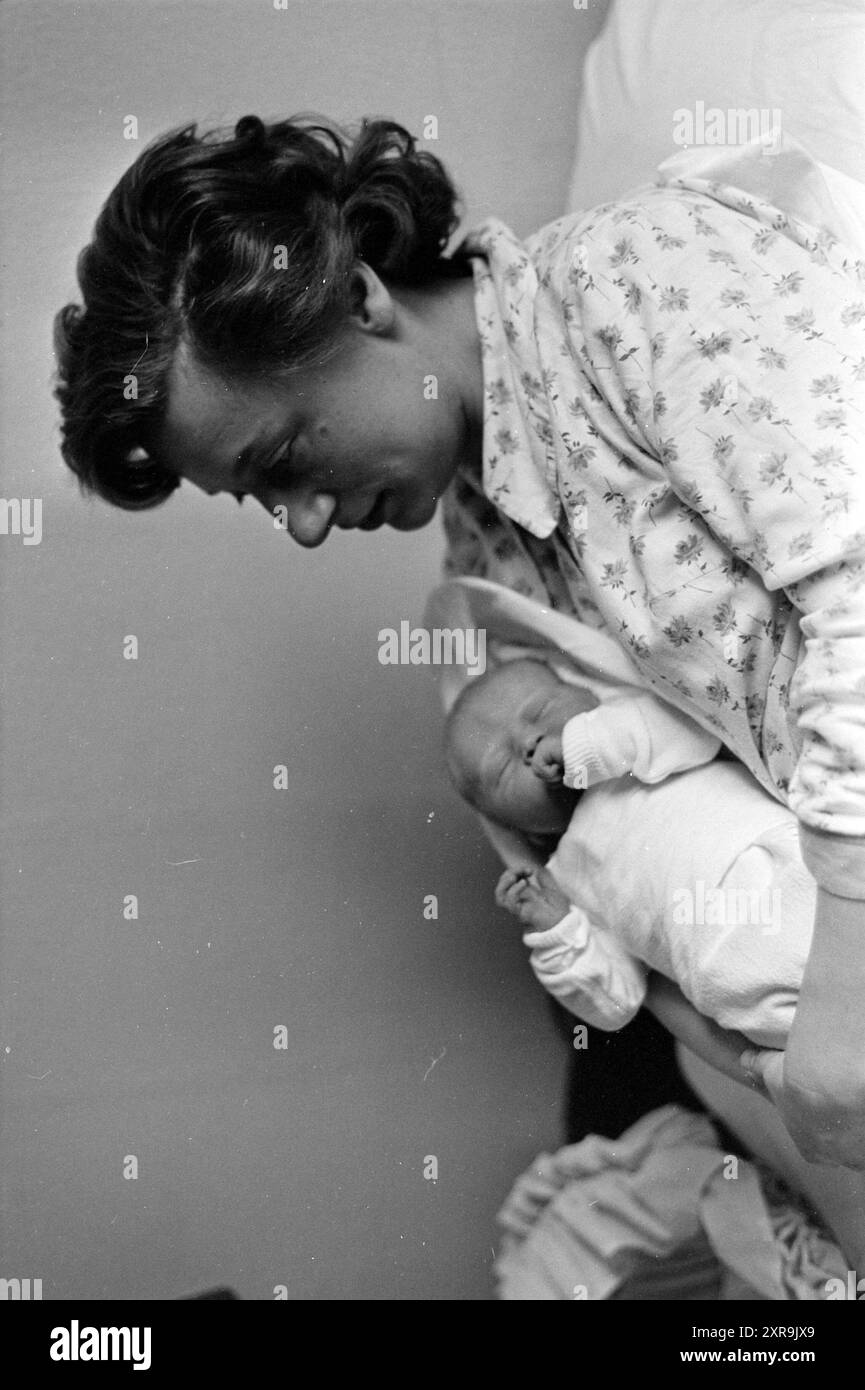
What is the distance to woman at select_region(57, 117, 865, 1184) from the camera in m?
0.65

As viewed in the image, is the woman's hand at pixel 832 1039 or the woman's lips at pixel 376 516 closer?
the woman's hand at pixel 832 1039

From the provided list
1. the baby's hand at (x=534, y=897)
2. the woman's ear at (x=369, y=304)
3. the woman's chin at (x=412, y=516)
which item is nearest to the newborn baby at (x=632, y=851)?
the baby's hand at (x=534, y=897)

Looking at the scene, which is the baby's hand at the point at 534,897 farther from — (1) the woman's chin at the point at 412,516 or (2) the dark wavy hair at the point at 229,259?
(2) the dark wavy hair at the point at 229,259

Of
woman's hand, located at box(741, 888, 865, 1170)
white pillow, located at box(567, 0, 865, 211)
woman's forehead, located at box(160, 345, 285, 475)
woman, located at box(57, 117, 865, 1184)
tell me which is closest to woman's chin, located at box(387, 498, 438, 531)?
woman, located at box(57, 117, 865, 1184)

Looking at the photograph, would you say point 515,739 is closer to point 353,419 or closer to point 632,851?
point 632,851

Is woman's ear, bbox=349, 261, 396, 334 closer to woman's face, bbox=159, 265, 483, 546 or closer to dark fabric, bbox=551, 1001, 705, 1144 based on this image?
woman's face, bbox=159, 265, 483, 546

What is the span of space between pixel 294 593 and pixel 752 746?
314 mm

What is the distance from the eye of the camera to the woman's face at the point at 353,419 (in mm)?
762

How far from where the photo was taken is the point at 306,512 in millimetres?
799

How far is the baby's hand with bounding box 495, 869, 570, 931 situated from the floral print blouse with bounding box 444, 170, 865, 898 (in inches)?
5.6

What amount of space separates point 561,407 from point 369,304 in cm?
13

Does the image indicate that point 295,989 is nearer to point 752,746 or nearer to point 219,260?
point 752,746

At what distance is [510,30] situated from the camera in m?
0.84
